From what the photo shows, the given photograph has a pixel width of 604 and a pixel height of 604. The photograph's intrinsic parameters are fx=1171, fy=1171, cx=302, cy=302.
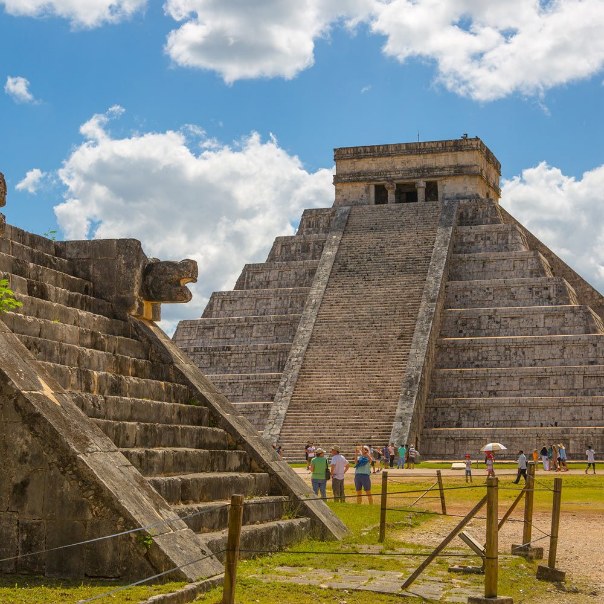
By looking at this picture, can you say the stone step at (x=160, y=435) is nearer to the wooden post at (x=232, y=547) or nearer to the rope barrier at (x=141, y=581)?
the rope barrier at (x=141, y=581)

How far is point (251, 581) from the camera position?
9086mm

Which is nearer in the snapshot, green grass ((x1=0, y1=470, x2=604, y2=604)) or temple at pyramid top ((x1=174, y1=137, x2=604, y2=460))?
green grass ((x1=0, y1=470, x2=604, y2=604))

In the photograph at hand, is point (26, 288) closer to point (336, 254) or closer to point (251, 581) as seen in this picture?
point (251, 581)

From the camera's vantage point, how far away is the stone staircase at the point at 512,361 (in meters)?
35.4

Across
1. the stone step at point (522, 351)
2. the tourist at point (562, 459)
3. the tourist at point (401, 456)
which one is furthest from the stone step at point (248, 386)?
the tourist at point (562, 459)

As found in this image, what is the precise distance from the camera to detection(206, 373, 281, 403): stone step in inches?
1538

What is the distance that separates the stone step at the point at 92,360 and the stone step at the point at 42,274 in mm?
1096

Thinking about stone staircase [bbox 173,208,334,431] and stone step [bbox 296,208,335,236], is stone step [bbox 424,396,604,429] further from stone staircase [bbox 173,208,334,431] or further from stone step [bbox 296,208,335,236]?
stone step [bbox 296,208,335,236]

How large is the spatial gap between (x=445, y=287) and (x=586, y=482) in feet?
54.6

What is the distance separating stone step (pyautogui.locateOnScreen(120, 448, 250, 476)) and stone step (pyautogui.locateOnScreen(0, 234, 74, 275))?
2.74m

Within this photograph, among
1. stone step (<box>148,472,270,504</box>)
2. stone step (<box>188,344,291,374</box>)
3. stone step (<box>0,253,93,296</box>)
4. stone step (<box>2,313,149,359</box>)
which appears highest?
stone step (<box>188,344,291,374</box>)

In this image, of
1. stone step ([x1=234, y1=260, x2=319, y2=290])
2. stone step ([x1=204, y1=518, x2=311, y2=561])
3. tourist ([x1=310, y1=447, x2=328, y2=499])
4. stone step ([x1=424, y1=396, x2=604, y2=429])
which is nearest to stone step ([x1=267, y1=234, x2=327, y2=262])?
stone step ([x1=234, y1=260, x2=319, y2=290])

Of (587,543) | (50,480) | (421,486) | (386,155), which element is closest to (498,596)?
(50,480)

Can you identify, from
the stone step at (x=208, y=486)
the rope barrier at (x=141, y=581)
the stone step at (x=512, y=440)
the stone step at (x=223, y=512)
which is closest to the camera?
the rope barrier at (x=141, y=581)
